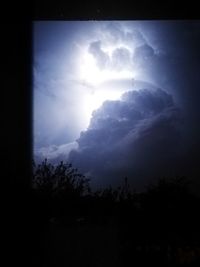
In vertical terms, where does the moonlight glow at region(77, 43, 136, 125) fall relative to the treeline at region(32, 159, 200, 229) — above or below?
above

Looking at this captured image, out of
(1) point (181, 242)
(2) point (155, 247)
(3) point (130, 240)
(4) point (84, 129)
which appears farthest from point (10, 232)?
(4) point (84, 129)

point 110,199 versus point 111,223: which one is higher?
point 110,199

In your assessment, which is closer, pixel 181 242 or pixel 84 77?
pixel 181 242

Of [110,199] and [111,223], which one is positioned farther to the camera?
[110,199]

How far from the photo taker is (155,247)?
3.81 metres

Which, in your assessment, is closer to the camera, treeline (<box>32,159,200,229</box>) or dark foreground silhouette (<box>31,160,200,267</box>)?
dark foreground silhouette (<box>31,160,200,267</box>)

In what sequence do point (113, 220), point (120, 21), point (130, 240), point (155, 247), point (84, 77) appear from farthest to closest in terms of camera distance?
point (84, 77), point (120, 21), point (113, 220), point (130, 240), point (155, 247)

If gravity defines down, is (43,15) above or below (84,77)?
above

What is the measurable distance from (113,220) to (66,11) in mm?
2693

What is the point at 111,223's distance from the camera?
14.2 ft

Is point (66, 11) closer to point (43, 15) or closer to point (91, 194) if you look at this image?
point (43, 15)

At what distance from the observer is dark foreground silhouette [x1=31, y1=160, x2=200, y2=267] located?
383 cm

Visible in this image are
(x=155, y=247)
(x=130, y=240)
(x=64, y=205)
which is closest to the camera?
(x=155, y=247)

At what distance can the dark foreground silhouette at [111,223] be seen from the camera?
383 cm
